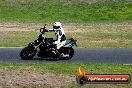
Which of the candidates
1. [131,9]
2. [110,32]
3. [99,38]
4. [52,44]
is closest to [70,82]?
[52,44]

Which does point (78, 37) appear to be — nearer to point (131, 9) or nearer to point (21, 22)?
point (21, 22)

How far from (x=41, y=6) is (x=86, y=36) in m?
16.9

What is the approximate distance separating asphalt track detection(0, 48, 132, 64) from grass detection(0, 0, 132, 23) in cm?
1525

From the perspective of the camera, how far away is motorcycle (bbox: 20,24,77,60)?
2125 cm

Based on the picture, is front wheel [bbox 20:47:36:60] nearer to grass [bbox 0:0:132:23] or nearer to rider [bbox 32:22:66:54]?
rider [bbox 32:22:66:54]

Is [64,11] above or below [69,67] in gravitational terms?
below

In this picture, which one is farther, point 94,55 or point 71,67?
point 94,55

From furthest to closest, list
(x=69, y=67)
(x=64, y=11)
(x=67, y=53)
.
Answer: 1. (x=64, y=11)
2. (x=67, y=53)
3. (x=69, y=67)

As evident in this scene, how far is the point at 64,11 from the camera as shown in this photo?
145 ft

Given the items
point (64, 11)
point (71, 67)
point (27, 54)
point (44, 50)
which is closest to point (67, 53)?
point (44, 50)

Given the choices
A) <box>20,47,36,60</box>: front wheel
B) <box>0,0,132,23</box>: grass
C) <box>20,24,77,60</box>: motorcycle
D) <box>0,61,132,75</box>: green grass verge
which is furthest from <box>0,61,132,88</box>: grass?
<box>0,0,132,23</box>: grass

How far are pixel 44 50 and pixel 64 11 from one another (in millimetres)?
23147

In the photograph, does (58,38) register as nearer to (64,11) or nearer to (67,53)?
(67,53)

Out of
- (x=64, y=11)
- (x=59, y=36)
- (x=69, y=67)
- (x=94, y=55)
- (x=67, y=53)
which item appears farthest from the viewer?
(x=64, y=11)
